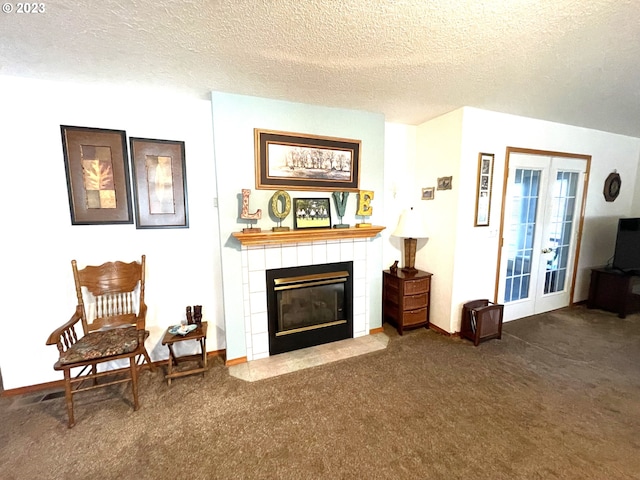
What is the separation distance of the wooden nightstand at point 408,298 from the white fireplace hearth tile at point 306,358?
1.00ft

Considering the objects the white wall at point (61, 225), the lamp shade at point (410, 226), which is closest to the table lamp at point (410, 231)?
the lamp shade at point (410, 226)

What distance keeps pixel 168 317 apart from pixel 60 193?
4.31 feet

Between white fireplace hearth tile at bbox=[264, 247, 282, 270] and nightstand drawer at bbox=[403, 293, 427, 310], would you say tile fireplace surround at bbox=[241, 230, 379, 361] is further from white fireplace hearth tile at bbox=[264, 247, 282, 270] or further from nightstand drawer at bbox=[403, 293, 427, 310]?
nightstand drawer at bbox=[403, 293, 427, 310]

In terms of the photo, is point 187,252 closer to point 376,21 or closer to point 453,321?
point 376,21

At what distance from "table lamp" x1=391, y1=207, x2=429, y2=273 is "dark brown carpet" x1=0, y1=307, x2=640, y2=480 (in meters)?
1.08

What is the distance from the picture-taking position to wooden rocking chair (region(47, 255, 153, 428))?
1794mm

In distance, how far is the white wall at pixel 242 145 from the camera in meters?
2.21

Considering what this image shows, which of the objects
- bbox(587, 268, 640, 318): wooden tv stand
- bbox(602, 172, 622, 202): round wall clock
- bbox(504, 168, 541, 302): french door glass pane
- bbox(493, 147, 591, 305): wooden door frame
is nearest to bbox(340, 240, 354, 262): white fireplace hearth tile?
bbox(493, 147, 591, 305): wooden door frame

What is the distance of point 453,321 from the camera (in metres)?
2.84

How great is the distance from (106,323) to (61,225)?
2.83 feet

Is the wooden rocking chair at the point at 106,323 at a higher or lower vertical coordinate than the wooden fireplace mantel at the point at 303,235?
lower

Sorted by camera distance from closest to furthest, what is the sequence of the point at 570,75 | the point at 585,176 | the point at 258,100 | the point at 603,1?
the point at 603,1
the point at 570,75
the point at 258,100
the point at 585,176

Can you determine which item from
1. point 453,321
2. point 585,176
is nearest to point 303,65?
point 453,321

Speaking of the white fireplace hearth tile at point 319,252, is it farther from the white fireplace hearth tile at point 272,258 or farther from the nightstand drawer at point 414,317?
the nightstand drawer at point 414,317
